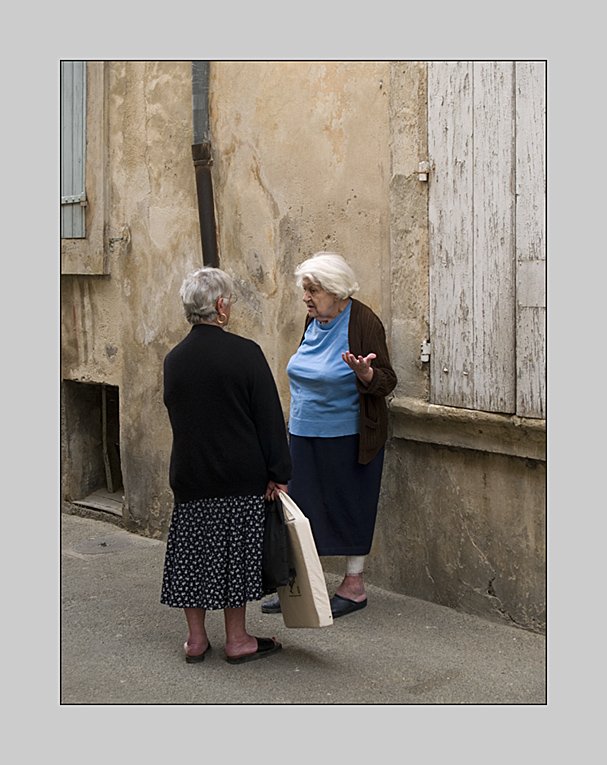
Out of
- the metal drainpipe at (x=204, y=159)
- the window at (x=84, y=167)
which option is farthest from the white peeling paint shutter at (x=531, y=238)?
the window at (x=84, y=167)

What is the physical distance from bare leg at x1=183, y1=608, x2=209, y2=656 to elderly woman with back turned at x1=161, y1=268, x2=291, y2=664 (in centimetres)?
8

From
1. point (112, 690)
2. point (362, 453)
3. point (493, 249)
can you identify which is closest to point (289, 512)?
point (362, 453)

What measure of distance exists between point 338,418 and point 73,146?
12.2 ft

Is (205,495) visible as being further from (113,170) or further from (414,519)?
(113,170)

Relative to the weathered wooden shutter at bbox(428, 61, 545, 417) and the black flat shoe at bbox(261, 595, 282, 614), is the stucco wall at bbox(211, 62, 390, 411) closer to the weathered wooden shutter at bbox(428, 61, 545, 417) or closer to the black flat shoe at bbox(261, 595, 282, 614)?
the weathered wooden shutter at bbox(428, 61, 545, 417)

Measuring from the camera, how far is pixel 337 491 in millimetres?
5043

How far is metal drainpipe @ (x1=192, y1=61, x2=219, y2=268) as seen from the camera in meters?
6.33

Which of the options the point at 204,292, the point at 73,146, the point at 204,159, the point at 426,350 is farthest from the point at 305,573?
the point at 73,146

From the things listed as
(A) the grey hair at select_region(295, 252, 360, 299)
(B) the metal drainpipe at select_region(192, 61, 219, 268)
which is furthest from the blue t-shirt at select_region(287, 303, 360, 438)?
(B) the metal drainpipe at select_region(192, 61, 219, 268)

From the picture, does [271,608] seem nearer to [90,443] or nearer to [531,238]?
[531,238]

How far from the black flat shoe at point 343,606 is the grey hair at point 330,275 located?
1609mm

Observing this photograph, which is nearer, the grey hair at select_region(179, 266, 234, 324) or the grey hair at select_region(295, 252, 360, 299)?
the grey hair at select_region(179, 266, 234, 324)

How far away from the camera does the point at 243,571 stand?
4.29 metres

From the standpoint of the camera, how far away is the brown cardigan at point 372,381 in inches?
190
